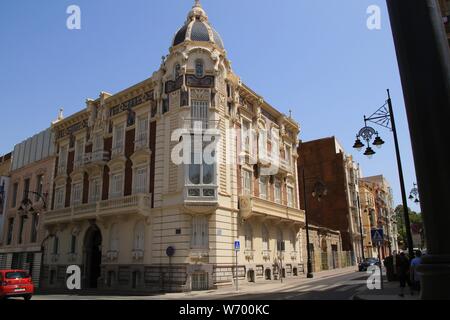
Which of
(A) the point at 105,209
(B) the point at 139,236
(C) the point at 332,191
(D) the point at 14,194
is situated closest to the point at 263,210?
(B) the point at 139,236

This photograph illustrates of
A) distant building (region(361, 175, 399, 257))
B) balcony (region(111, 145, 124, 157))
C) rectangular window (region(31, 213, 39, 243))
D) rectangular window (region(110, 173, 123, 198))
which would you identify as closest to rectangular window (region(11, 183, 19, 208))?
rectangular window (region(31, 213, 39, 243))

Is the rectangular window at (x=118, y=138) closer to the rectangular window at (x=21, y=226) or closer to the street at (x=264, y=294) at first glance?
the street at (x=264, y=294)

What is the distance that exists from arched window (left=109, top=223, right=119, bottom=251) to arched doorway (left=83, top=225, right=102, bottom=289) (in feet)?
6.72

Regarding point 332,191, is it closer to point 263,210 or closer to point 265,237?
point 265,237

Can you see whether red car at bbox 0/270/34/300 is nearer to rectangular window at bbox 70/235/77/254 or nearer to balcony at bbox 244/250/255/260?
rectangular window at bbox 70/235/77/254

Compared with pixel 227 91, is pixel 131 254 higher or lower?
lower

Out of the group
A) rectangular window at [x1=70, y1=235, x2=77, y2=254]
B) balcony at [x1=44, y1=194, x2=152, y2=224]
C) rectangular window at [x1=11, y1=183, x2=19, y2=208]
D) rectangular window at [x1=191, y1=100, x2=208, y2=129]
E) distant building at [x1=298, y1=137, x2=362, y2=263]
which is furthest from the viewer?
distant building at [x1=298, y1=137, x2=362, y2=263]

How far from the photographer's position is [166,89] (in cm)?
2756

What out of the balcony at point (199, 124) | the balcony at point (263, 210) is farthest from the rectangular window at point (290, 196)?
the balcony at point (199, 124)

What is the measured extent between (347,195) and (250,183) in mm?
32145

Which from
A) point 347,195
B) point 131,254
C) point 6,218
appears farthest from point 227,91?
point 347,195

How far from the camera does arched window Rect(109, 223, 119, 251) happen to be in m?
27.8

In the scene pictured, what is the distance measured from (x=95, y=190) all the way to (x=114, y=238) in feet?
18.3

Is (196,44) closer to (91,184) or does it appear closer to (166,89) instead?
(166,89)
